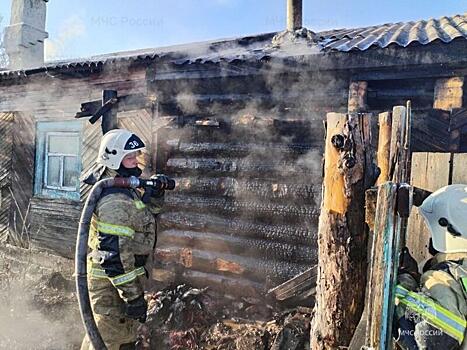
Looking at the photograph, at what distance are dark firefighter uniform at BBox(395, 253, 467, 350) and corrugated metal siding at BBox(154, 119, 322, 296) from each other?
3.07 m

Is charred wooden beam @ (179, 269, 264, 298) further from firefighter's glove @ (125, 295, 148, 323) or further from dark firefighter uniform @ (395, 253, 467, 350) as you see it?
dark firefighter uniform @ (395, 253, 467, 350)

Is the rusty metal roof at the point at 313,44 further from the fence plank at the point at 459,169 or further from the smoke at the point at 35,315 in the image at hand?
the smoke at the point at 35,315

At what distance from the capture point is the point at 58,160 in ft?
26.7

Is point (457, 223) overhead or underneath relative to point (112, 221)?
overhead

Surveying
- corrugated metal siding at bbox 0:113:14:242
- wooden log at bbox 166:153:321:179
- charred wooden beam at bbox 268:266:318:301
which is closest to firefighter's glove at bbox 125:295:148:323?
charred wooden beam at bbox 268:266:318:301

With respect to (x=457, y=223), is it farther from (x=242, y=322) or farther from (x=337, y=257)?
(x=242, y=322)

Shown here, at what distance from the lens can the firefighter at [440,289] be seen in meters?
1.68

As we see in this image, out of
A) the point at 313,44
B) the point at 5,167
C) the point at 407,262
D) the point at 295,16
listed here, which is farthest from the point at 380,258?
the point at 5,167

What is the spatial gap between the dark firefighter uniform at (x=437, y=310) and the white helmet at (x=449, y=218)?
0.18ft

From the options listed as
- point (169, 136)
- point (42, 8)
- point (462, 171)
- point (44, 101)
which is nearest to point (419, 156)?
point (462, 171)

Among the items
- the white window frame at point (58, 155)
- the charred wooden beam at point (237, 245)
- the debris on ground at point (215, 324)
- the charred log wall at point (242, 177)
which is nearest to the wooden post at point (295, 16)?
the charred log wall at point (242, 177)

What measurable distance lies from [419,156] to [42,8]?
11.9 metres

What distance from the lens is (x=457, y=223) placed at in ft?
6.07

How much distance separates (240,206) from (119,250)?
2490 millimetres
